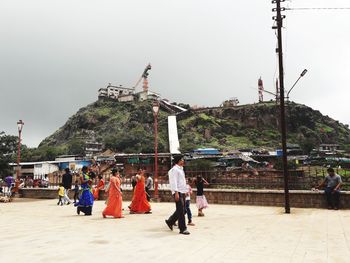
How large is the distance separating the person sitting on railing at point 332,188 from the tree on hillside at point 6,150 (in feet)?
74.5

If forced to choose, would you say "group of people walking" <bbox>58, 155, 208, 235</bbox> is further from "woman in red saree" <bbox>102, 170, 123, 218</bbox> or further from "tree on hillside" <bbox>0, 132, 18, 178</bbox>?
"tree on hillside" <bbox>0, 132, 18, 178</bbox>

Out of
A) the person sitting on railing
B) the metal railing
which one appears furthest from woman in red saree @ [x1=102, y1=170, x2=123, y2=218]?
the person sitting on railing

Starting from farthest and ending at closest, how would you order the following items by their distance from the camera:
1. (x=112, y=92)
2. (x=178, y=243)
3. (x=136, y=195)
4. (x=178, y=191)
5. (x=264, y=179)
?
(x=112, y=92)
(x=264, y=179)
(x=136, y=195)
(x=178, y=191)
(x=178, y=243)

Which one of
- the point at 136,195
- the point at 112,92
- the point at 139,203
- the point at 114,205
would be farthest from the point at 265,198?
the point at 112,92

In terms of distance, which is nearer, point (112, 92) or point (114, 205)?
point (114, 205)

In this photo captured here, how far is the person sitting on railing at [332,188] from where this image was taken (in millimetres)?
12781

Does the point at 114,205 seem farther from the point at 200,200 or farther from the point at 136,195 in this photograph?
the point at 200,200

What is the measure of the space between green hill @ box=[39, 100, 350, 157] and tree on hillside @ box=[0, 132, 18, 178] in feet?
243

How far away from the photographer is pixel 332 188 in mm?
12891

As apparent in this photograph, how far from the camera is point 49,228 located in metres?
8.33

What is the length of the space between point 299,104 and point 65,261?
132m

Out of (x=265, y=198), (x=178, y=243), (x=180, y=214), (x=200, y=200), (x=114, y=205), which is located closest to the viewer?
(x=178, y=243)

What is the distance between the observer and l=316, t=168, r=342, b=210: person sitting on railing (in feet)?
41.9

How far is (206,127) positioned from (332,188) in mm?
104233
